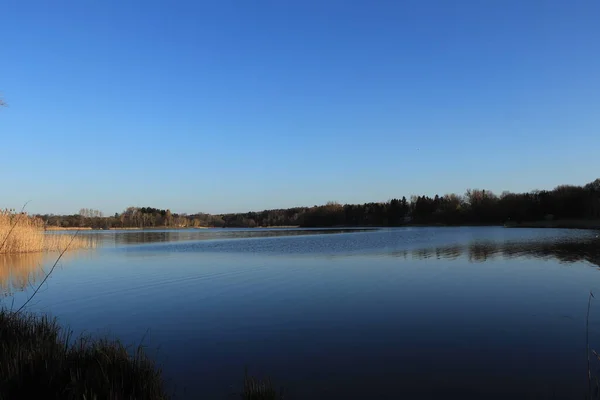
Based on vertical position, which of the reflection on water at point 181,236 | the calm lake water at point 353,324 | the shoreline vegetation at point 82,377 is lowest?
the calm lake water at point 353,324

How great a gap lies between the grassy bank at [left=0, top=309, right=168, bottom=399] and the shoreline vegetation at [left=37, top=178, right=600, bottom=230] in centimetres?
6586

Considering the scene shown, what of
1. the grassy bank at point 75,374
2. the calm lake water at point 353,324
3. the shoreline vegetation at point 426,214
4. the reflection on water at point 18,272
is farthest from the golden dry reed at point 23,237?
the shoreline vegetation at point 426,214

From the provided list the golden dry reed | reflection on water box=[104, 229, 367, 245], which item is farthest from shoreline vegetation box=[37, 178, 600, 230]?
the golden dry reed

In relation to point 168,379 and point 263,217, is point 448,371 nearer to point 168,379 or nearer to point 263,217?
point 168,379

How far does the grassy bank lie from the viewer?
416cm

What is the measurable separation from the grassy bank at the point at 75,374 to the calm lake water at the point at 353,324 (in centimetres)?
59

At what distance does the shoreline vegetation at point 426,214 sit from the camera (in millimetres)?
77250

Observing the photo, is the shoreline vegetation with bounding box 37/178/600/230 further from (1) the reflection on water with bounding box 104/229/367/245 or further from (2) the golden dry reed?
(2) the golden dry reed

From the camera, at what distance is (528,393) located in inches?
185

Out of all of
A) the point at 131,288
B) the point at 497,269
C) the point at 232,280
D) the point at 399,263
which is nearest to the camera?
the point at 131,288

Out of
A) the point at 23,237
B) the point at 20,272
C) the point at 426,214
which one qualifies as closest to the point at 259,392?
the point at 20,272

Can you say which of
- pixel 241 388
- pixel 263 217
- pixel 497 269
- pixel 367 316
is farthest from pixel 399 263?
pixel 263 217

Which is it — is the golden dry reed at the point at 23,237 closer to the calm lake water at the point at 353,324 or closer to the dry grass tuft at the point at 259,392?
the calm lake water at the point at 353,324

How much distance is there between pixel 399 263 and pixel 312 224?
107 metres
